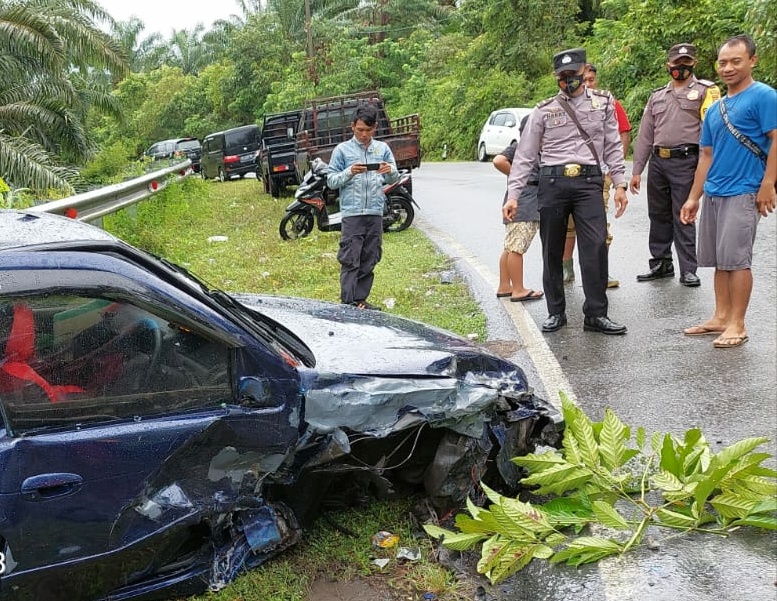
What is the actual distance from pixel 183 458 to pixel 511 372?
1480 millimetres

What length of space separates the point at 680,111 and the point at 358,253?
9.49 feet

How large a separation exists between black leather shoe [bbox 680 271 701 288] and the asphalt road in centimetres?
8

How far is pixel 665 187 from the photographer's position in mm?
7172

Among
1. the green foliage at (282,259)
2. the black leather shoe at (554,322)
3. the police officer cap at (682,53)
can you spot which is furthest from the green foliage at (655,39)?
the black leather shoe at (554,322)

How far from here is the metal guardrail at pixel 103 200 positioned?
6840mm

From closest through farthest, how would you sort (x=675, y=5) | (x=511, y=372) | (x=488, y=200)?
(x=511, y=372) < (x=488, y=200) < (x=675, y=5)

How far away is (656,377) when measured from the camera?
503cm

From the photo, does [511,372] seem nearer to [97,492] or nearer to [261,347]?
[261,347]

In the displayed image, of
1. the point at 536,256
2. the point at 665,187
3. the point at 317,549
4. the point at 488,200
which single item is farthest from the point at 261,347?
the point at 488,200

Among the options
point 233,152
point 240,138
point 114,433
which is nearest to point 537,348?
point 114,433

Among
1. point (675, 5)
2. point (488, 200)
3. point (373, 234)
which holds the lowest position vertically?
point (488, 200)

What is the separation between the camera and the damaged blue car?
2596 mm

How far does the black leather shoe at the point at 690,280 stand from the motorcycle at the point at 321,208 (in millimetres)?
4965

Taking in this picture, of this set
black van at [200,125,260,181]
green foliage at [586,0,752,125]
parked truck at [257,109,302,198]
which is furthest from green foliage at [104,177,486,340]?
black van at [200,125,260,181]
